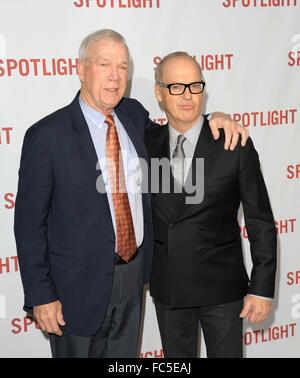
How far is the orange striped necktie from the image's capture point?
7.60ft

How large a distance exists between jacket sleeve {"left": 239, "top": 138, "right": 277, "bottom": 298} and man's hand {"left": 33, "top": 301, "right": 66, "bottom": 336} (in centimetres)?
96

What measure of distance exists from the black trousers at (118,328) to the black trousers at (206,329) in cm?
17

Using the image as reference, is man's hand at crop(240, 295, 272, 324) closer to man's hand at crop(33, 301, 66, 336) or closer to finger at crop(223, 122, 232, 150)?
finger at crop(223, 122, 232, 150)

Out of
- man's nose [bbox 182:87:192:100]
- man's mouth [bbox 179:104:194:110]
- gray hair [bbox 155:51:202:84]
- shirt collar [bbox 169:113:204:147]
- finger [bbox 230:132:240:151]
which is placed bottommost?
finger [bbox 230:132:240:151]

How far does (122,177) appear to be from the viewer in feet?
7.74

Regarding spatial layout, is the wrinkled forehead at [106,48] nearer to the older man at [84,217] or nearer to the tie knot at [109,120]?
the older man at [84,217]

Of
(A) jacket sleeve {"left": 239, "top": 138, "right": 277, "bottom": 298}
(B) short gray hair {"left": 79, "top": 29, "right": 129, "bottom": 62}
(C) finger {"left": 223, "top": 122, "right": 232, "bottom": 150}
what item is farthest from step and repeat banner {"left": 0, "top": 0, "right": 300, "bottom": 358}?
(A) jacket sleeve {"left": 239, "top": 138, "right": 277, "bottom": 298}

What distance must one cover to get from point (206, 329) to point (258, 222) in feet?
2.13

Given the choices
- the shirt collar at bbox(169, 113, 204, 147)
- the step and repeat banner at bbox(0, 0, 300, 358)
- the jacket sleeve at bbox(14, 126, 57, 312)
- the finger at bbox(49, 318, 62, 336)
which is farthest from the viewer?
the step and repeat banner at bbox(0, 0, 300, 358)

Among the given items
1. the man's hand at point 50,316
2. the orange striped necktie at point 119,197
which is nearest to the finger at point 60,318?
the man's hand at point 50,316

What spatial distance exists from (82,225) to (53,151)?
38cm

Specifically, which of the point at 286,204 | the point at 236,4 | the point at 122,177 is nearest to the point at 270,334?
the point at 286,204

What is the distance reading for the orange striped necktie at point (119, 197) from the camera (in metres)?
2.32

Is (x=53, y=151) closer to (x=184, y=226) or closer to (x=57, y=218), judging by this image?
(x=57, y=218)
